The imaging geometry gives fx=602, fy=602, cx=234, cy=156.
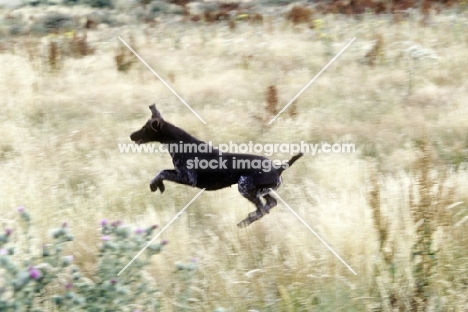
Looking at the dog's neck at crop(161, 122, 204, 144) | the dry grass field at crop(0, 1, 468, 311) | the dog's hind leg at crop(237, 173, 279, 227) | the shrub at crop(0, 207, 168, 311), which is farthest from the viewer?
the dog's neck at crop(161, 122, 204, 144)

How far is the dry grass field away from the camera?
Answer: 382 centimetres

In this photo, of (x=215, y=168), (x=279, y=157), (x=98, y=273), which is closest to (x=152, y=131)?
(x=215, y=168)

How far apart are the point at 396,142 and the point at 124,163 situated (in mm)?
3157

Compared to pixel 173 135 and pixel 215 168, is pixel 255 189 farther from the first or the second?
pixel 173 135

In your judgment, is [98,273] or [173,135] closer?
[98,273]

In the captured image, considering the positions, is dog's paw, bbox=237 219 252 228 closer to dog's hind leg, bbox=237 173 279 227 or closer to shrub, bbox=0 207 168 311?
dog's hind leg, bbox=237 173 279 227

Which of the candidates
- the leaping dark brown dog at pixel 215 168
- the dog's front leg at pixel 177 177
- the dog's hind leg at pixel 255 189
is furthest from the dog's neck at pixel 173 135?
the dog's hind leg at pixel 255 189

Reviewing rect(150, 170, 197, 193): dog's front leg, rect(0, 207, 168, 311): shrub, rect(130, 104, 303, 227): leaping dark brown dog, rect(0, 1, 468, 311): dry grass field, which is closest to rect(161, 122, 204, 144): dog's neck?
rect(130, 104, 303, 227): leaping dark brown dog

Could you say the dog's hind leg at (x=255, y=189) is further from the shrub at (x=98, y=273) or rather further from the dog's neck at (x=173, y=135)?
the shrub at (x=98, y=273)

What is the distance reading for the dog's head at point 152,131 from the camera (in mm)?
4449

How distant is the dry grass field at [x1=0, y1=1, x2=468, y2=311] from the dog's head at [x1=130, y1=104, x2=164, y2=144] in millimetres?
631

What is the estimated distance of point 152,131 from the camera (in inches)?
178

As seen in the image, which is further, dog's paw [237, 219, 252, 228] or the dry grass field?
dog's paw [237, 219, 252, 228]

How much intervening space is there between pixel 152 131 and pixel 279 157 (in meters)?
2.52
